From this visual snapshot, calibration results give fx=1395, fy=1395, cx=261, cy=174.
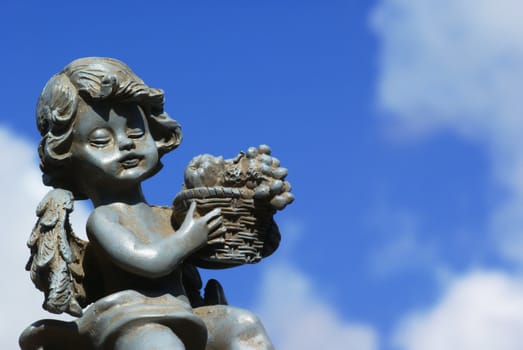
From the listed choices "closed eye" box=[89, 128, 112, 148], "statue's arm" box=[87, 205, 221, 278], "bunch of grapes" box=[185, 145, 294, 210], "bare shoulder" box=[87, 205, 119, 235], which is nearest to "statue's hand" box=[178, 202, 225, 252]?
"statue's arm" box=[87, 205, 221, 278]

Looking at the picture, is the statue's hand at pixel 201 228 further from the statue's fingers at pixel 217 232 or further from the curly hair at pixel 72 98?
the curly hair at pixel 72 98

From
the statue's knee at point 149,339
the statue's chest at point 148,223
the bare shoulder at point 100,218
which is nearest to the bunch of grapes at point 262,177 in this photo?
the statue's chest at point 148,223

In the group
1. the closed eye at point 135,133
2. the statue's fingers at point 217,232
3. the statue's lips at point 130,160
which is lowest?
the statue's fingers at point 217,232

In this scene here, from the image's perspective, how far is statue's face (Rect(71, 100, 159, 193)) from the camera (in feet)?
23.0

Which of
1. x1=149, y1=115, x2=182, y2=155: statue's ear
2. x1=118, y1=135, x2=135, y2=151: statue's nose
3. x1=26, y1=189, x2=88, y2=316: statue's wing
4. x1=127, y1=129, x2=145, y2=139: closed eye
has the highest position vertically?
x1=149, y1=115, x2=182, y2=155: statue's ear

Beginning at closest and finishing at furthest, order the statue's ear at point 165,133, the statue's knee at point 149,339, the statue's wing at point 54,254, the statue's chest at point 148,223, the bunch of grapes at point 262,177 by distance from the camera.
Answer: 1. the statue's knee at point 149,339
2. the statue's wing at point 54,254
3. the bunch of grapes at point 262,177
4. the statue's chest at point 148,223
5. the statue's ear at point 165,133

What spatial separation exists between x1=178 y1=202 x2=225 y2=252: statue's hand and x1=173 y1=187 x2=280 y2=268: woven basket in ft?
0.11

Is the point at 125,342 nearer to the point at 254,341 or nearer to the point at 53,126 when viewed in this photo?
the point at 254,341

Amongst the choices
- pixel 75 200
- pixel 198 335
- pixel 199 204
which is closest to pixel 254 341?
pixel 198 335

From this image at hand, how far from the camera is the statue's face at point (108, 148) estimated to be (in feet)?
23.0

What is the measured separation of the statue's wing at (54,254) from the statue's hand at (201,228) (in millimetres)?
576

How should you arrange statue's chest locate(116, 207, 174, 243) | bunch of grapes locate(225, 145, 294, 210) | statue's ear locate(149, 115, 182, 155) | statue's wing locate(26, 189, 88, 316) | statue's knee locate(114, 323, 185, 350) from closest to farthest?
1. statue's knee locate(114, 323, 185, 350)
2. statue's wing locate(26, 189, 88, 316)
3. bunch of grapes locate(225, 145, 294, 210)
4. statue's chest locate(116, 207, 174, 243)
5. statue's ear locate(149, 115, 182, 155)

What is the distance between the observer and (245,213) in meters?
6.89

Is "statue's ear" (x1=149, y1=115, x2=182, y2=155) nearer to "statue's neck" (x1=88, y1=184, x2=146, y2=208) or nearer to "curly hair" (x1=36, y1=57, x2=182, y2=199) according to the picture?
"curly hair" (x1=36, y1=57, x2=182, y2=199)
